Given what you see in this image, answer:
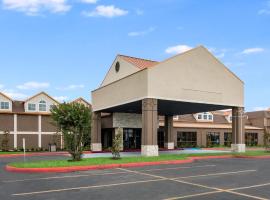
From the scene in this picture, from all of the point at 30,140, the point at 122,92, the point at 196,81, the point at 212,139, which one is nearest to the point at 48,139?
the point at 30,140

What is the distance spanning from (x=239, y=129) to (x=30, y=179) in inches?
999

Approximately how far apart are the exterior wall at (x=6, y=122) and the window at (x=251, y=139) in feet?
131

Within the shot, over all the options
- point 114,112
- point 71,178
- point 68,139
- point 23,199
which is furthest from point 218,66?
point 23,199

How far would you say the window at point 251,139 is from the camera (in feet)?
196

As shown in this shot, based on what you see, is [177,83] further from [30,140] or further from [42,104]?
[30,140]

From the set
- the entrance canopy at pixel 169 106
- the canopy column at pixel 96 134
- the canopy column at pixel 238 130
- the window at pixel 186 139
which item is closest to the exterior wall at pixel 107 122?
the entrance canopy at pixel 169 106

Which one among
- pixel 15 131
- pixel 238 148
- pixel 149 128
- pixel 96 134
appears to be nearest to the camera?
pixel 149 128

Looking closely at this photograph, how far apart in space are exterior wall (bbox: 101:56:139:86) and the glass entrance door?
7.32 meters

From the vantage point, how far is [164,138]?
4509 centimetres

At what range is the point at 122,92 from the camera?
3184 centimetres

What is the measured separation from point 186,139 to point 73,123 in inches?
1272

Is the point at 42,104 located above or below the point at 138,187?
above

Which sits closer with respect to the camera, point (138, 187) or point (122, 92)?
point (138, 187)

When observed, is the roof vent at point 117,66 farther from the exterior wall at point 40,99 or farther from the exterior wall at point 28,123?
the exterior wall at point 28,123
